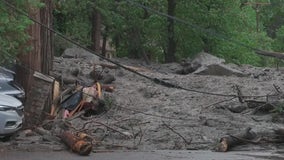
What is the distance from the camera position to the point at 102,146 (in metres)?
14.9

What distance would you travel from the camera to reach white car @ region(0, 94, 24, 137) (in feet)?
43.4

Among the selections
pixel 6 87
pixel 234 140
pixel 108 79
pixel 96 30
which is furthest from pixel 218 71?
pixel 6 87

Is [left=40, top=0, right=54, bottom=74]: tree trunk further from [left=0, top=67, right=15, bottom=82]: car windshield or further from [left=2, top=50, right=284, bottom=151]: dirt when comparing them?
[left=2, top=50, right=284, bottom=151]: dirt

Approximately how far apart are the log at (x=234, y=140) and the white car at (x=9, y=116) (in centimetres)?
505

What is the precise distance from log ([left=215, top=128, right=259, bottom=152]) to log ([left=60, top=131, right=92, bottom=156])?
3498 mm

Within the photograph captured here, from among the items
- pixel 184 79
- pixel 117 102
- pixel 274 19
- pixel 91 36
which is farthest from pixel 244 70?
pixel 274 19

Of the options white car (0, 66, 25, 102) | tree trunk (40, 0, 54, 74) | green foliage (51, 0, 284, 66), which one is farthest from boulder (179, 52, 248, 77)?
white car (0, 66, 25, 102)

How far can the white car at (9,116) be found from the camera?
13227mm

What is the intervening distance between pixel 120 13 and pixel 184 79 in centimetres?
1311

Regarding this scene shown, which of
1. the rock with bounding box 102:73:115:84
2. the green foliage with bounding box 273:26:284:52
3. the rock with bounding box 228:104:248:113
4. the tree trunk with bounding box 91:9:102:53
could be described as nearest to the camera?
the rock with bounding box 228:104:248:113

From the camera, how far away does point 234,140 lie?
14891 mm

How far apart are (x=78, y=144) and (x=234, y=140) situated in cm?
418

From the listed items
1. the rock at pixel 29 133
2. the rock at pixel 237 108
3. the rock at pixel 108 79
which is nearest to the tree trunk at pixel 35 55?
the rock at pixel 29 133

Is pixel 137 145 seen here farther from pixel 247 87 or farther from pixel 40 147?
pixel 247 87
